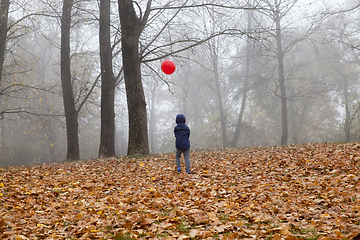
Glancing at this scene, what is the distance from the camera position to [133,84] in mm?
9406

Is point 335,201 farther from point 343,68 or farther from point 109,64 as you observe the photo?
point 343,68

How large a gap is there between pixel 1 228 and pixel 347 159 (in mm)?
7116

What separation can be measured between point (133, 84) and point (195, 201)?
6006 mm

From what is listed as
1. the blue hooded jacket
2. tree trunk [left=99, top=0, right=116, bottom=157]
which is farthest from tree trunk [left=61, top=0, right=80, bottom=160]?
the blue hooded jacket

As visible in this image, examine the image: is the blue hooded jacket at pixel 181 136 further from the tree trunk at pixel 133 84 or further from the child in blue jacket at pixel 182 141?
the tree trunk at pixel 133 84

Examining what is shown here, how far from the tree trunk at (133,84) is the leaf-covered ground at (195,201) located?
205cm

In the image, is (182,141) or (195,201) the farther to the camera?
(182,141)

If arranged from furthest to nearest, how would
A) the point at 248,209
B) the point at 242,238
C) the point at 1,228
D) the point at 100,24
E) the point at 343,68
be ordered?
the point at 343,68 < the point at 100,24 < the point at 248,209 < the point at 1,228 < the point at 242,238

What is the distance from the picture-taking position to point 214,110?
2888 centimetres

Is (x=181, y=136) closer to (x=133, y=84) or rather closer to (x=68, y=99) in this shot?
(x=133, y=84)

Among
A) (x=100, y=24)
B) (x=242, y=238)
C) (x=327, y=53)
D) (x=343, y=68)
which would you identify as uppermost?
(x=327, y=53)

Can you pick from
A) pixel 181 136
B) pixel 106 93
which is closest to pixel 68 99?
pixel 106 93

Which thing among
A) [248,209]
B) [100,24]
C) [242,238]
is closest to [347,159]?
[248,209]

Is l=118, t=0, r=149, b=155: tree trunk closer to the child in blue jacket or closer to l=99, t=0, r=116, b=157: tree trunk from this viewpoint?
l=99, t=0, r=116, b=157: tree trunk
